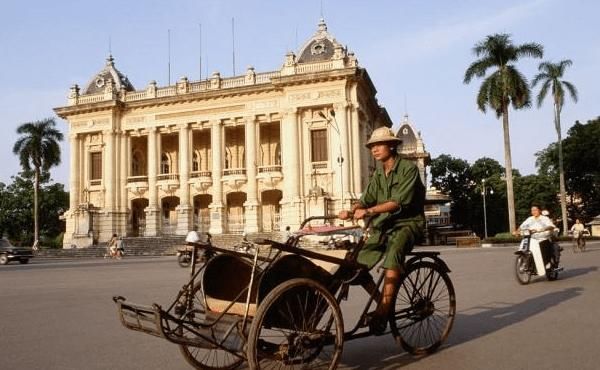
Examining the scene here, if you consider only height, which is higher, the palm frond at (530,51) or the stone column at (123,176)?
the palm frond at (530,51)

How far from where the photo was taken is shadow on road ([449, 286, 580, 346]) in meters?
6.03

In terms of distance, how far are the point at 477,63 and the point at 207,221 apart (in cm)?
2260

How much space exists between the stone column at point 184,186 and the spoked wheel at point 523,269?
33938 mm

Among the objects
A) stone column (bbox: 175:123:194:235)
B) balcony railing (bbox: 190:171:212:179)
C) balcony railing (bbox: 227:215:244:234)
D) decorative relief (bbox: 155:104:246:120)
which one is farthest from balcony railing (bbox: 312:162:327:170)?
stone column (bbox: 175:123:194:235)

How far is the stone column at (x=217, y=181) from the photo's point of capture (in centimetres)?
4225

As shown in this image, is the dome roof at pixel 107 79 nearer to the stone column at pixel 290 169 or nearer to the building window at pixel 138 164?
the building window at pixel 138 164

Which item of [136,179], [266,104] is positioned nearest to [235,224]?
[266,104]

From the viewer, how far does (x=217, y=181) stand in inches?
1692

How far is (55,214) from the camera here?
70.8 metres

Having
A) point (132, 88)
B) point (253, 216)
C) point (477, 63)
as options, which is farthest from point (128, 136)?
point (477, 63)

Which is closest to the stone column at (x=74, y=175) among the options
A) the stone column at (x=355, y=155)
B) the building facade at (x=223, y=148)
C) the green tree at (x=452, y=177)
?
the building facade at (x=223, y=148)

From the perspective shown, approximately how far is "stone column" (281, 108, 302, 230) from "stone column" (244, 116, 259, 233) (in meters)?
2.12

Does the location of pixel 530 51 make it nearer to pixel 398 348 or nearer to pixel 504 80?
pixel 504 80

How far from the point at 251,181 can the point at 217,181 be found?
2815 millimetres
